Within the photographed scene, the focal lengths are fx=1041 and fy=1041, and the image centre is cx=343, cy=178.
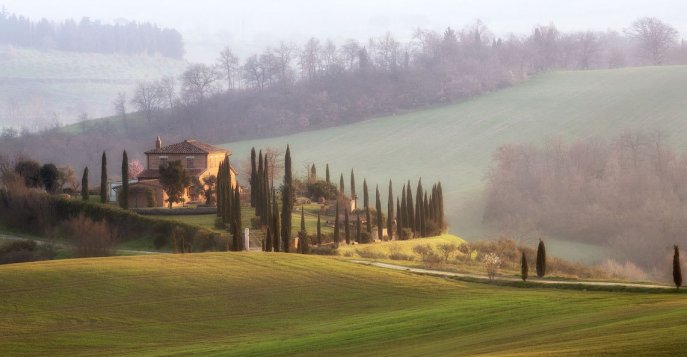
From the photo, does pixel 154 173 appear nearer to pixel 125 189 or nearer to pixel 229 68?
pixel 125 189

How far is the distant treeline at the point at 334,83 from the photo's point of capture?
149375mm

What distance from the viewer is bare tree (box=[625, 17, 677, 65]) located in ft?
598

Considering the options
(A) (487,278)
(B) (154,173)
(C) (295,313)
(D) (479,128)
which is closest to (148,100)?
(D) (479,128)

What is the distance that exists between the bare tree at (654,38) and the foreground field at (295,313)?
141m

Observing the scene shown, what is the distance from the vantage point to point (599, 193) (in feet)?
333

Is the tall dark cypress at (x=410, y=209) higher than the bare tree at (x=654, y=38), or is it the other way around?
the bare tree at (x=654, y=38)

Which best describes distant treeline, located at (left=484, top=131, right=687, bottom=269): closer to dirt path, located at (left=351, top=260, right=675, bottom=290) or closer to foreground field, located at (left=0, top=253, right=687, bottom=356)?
dirt path, located at (left=351, top=260, right=675, bottom=290)

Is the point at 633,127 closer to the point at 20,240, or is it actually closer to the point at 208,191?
the point at 208,191

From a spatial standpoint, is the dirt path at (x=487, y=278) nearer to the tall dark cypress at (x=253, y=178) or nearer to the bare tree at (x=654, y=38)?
the tall dark cypress at (x=253, y=178)

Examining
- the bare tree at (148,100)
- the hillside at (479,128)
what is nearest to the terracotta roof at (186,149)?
the hillside at (479,128)

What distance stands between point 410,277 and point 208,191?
4053 centimetres

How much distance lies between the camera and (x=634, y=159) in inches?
4220

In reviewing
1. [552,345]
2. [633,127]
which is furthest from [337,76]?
[552,345]

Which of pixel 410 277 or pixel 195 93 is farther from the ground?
pixel 195 93
